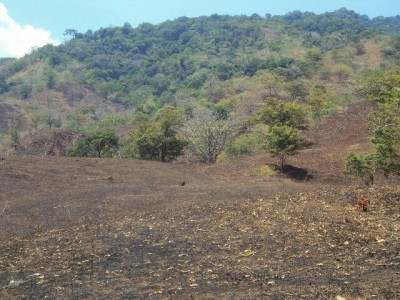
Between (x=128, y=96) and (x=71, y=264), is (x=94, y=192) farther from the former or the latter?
(x=128, y=96)

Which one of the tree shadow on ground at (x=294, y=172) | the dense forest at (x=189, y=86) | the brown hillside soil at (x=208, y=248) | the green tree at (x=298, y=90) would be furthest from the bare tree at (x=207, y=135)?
the green tree at (x=298, y=90)

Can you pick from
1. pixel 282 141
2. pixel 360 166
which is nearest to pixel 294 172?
pixel 282 141

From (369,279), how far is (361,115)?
81.6ft

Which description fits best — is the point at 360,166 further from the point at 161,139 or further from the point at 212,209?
the point at 161,139

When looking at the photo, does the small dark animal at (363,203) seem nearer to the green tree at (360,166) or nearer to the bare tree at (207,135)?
the green tree at (360,166)

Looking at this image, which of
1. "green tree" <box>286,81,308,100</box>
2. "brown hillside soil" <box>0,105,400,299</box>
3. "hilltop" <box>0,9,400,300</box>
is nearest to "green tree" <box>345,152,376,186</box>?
"hilltop" <box>0,9,400,300</box>

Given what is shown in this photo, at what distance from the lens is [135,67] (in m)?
101

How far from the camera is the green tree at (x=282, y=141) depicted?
19.5 meters

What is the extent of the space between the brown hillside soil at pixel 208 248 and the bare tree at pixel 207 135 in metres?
10.4

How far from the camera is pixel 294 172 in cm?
2030

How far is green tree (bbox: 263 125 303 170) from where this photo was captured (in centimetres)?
1953

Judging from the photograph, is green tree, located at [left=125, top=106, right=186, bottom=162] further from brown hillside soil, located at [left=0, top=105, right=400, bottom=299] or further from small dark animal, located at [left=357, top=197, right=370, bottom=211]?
small dark animal, located at [left=357, top=197, right=370, bottom=211]

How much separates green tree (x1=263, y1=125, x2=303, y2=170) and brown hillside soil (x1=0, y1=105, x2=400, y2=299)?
18.7ft

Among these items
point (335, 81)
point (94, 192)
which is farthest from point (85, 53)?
point (94, 192)
